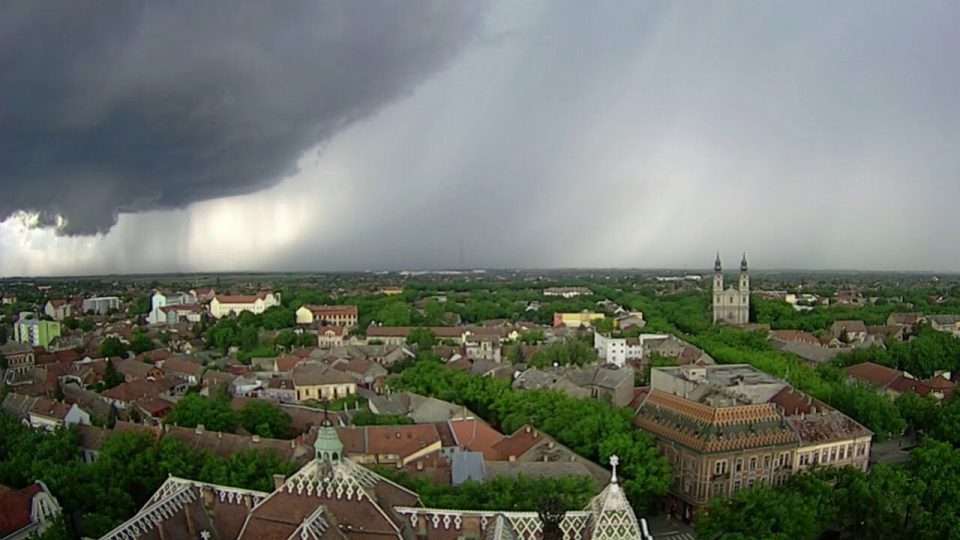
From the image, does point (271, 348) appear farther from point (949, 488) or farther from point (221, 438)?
point (949, 488)

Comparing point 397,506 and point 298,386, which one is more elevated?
point 397,506

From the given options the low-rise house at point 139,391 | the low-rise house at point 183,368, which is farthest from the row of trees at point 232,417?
the low-rise house at point 183,368

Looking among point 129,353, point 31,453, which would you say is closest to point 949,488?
point 31,453

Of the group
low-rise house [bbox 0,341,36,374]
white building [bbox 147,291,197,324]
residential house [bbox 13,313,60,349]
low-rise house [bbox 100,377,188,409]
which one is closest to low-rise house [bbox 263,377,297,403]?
low-rise house [bbox 100,377,188,409]

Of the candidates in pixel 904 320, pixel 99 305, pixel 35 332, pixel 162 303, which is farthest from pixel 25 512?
pixel 99 305

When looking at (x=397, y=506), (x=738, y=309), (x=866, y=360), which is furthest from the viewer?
(x=738, y=309)

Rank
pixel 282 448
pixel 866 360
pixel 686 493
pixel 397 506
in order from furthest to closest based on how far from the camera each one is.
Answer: pixel 866 360
pixel 686 493
pixel 282 448
pixel 397 506

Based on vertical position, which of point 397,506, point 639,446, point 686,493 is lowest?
point 686,493
